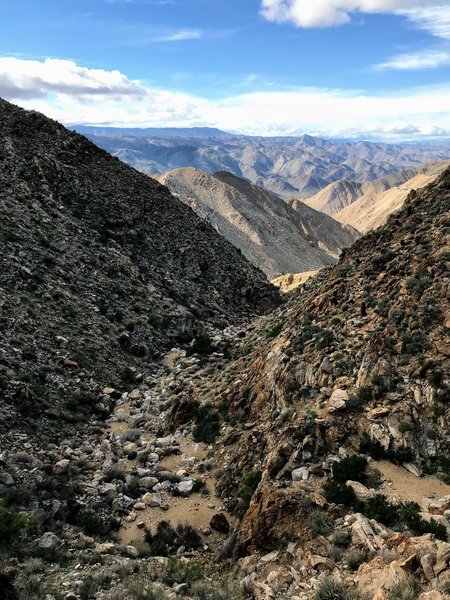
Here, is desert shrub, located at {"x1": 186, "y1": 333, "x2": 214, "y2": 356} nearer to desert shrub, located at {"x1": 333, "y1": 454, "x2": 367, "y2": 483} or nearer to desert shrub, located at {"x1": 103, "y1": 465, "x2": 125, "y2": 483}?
desert shrub, located at {"x1": 103, "y1": 465, "x2": 125, "y2": 483}

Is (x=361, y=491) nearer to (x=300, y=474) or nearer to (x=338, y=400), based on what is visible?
(x=300, y=474)

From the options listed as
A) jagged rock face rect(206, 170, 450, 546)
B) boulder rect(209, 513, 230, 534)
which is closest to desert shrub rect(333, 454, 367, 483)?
jagged rock face rect(206, 170, 450, 546)

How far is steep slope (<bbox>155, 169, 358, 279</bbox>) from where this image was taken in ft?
422

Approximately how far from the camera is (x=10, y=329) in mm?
24969

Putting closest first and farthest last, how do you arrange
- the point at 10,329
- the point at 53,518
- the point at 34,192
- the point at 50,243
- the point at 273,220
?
the point at 53,518, the point at 10,329, the point at 50,243, the point at 34,192, the point at 273,220

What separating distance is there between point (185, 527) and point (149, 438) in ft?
22.6

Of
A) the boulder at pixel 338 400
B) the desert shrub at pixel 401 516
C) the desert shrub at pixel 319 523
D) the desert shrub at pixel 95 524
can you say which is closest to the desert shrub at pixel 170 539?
the desert shrub at pixel 95 524

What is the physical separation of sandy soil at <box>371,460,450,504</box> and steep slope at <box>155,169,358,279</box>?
322 ft

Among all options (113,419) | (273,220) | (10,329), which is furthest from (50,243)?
(273,220)

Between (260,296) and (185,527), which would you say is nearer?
(185,527)

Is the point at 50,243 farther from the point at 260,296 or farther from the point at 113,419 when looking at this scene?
the point at 260,296

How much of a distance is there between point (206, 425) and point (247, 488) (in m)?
5.37

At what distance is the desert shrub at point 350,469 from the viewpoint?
14453 millimetres

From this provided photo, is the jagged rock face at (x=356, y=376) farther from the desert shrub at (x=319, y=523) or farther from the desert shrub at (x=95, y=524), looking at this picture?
the desert shrub at (x=95, y=524)
